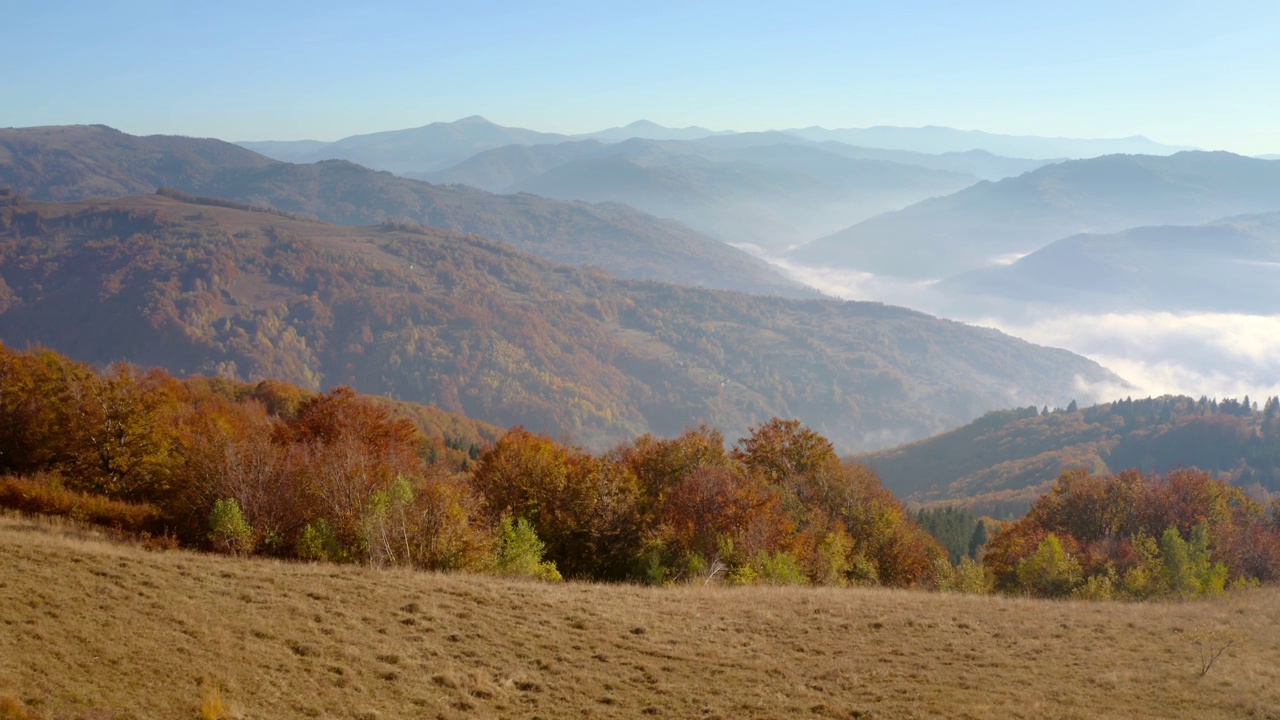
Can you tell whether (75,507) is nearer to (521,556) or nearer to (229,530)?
(229,530)

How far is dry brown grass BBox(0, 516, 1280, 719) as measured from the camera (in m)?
15.3

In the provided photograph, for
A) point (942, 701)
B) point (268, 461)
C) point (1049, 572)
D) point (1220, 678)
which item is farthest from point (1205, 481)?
point (268, 461)

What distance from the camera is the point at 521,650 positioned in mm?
19594

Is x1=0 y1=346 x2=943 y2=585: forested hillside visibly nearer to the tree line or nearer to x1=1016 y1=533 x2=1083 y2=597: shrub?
the tree line

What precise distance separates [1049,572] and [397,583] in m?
35.7

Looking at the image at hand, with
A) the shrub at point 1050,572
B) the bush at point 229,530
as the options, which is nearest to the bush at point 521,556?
the bush at point 229,530

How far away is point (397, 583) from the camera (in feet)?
76.2

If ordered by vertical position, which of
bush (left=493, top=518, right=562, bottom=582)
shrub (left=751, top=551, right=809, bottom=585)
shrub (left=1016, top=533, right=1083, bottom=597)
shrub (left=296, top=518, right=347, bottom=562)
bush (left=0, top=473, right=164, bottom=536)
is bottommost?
shrub (left=1016, top=533, right=1083, bottom=597)

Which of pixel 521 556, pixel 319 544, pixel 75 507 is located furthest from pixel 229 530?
pixel 521 556

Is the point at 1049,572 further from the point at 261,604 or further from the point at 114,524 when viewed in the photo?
the point at 114,524

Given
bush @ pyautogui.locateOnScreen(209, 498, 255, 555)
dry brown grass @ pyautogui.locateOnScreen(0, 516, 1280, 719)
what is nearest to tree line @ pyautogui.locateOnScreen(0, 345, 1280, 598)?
bush @ pyautogui.locateOnScreen(209, 498, 255, 555)

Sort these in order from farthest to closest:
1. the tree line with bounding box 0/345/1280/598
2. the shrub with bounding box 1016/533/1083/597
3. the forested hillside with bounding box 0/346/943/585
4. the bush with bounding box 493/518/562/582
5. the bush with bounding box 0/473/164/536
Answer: the shrub with bounding box 1016/533/1083/597 < the bush with bounding box 493/518/562/582 < the tree line with bounding box 0/345/1280/598 < the forested hillside with bounding box 0/346/943/585 < the bush with bounding box 0/473/164/536

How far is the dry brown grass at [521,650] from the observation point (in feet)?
50.2

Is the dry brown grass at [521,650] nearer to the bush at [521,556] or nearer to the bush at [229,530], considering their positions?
the bush at [229,530]
